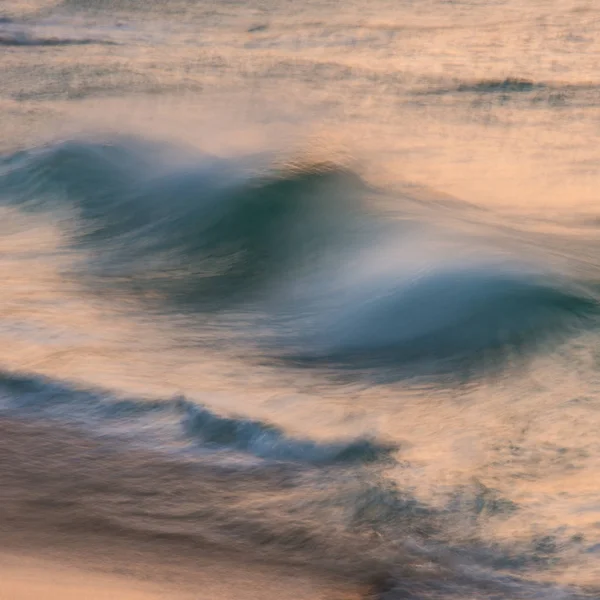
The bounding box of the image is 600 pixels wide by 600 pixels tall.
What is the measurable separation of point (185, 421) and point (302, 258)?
119cm

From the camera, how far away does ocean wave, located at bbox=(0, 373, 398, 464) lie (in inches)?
80.4

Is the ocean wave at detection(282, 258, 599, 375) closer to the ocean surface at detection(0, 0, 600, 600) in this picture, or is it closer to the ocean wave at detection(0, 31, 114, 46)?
the ocean surface at detection(0, 0, 600, 600)

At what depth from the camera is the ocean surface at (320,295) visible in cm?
182

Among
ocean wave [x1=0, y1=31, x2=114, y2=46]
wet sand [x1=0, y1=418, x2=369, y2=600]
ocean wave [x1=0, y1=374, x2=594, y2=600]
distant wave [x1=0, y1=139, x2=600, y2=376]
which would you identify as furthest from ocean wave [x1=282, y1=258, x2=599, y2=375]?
ocean wave [x1=0, y1=31, x2=114, y2=46]

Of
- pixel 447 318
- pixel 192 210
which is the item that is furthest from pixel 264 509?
pixel 192 210

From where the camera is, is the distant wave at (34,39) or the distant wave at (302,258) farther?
the distant wave at (34,39)

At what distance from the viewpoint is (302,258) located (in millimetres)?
3314

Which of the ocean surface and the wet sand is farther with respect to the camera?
the ocean surface

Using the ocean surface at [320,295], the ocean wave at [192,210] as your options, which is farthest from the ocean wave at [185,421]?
the ocean wave at [192,210]

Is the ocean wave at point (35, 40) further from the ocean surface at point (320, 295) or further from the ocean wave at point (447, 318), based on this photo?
the ocean wave at point (447, 318)

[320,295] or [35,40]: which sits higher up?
[35,40]

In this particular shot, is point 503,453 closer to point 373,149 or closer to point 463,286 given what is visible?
point 463,286

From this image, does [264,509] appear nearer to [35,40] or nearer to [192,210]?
[192,210]

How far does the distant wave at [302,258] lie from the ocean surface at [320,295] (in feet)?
0.03
